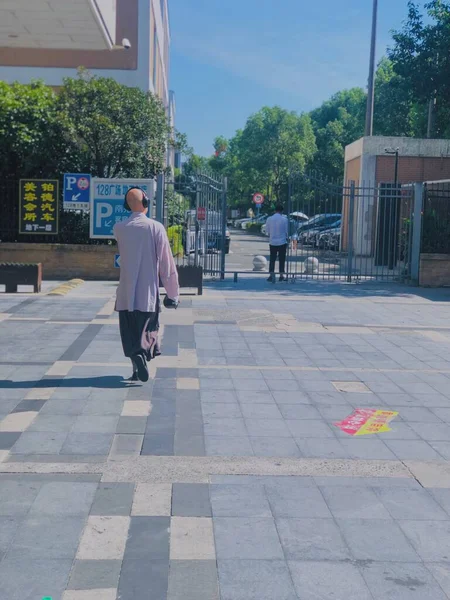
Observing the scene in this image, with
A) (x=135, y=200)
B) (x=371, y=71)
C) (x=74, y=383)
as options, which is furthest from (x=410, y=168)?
(x=74, y=383)

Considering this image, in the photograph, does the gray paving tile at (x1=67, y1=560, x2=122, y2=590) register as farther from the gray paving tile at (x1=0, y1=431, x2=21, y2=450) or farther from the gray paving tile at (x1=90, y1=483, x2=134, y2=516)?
the gray paving tile at (x1=0, y1=431, x2=21, y2=450)

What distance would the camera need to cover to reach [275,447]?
609 centimetres

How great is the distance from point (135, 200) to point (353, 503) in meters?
3.93

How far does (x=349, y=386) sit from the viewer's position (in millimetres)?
8219

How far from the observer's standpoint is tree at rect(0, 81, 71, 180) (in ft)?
60.3

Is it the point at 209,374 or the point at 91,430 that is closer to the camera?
the point at 91,430

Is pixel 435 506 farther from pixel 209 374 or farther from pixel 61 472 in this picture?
pixel 209 374

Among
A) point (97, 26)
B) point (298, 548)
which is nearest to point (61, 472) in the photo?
point (298, 548)

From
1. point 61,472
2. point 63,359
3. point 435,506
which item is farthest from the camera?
point 63,359

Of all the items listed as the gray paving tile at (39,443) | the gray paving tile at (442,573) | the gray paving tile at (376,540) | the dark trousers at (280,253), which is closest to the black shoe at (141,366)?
the gray paving tile at (39,443)

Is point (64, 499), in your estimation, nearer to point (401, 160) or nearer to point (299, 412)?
point (299, 412)

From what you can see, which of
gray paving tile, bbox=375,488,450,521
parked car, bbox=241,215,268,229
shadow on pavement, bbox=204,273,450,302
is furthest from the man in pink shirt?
parked car, bbox=241,215,268,229

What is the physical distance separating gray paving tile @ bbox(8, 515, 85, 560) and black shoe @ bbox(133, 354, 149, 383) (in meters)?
3.12

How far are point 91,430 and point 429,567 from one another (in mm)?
3108
